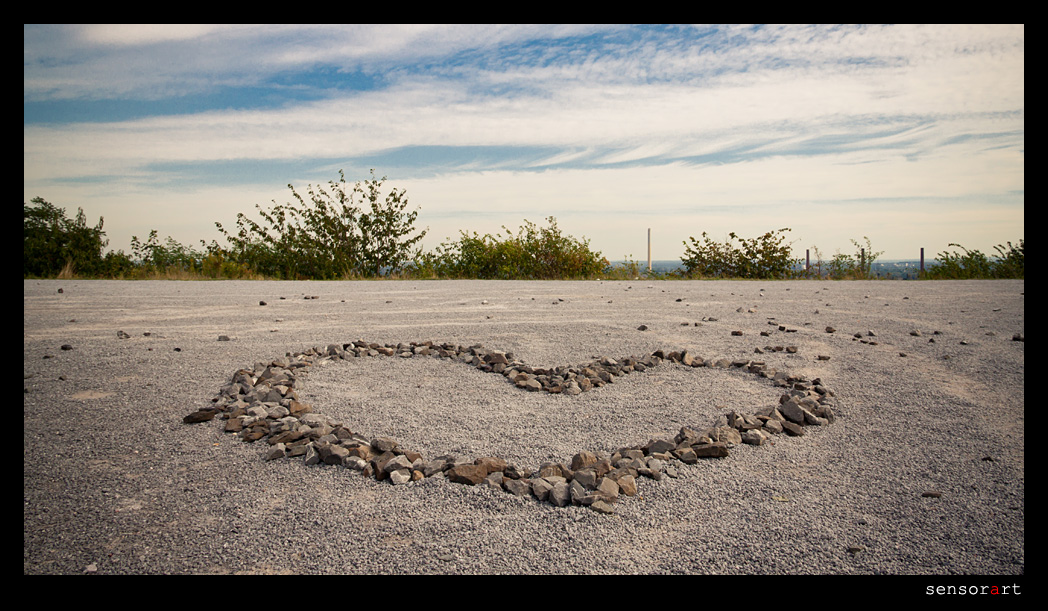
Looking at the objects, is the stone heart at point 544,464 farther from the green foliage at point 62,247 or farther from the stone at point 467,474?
the green foliage at point 62,247

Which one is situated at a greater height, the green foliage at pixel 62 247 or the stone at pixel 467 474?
the green foliage at pixel 62 247

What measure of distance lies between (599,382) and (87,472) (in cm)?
297

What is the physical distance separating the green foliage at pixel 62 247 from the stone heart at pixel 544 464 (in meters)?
13.8

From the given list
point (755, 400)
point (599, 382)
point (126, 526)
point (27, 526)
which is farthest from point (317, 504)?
point (755, 400)

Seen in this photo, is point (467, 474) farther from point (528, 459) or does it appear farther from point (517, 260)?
point (517, 260)

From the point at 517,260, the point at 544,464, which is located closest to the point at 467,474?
the point at 544,464

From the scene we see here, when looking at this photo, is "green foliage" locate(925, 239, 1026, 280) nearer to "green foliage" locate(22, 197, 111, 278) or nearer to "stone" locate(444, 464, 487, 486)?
"stone" locate(444, 464, 487, 486)

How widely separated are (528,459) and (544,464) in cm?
12

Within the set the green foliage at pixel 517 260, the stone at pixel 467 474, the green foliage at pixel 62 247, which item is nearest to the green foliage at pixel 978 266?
the green foliage at pixel 517 260

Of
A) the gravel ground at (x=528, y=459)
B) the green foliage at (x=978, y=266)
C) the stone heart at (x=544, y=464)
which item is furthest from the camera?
the green foliage at (x=978, y=266)

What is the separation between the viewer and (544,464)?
2.79 metres

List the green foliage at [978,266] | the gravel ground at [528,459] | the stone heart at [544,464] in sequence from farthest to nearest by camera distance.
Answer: the green foliage at [978,266]
the stone heart at [544,464]
the gravel ground at [528,459]

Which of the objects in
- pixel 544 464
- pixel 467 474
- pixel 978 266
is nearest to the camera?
pixel 467 474

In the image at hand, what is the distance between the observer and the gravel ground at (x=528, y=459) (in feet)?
6.57
